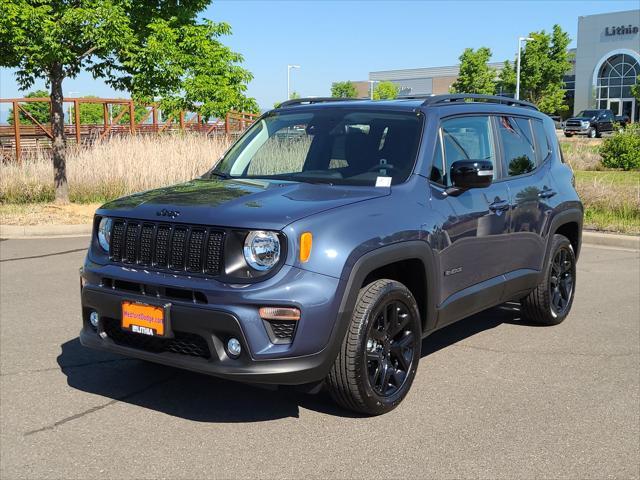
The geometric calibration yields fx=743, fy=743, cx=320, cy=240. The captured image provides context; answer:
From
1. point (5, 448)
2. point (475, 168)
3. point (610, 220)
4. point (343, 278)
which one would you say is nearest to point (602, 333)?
point (475, 168)

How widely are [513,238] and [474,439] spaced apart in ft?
6.50

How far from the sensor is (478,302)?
5.22 meters

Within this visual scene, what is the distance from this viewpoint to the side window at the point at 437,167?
487 cm

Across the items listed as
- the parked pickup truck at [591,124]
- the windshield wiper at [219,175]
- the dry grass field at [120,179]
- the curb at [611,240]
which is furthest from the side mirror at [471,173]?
the parked pickup truck at [591,124]

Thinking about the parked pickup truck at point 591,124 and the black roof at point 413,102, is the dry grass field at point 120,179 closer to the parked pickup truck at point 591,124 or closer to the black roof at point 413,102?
the black roof at point 413,102

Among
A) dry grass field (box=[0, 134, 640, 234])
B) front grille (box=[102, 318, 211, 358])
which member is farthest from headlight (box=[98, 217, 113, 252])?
dry grass field (box=[0, 134, 640, 234])

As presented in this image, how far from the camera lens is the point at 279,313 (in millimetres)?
3762

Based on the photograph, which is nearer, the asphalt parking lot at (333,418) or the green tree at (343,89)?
the asphalt parking lot at (333,418)

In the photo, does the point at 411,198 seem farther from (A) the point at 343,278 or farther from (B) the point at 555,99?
(B) the point at 555,99

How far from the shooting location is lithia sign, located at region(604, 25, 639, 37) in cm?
6806

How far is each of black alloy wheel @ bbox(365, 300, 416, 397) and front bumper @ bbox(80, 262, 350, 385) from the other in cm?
39

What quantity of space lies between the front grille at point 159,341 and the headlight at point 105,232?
46cm

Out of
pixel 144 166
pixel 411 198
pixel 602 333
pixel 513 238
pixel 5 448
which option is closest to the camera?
pixel 5 448

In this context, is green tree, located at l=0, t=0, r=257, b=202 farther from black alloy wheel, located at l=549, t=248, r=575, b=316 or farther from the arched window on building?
the arched window on building
